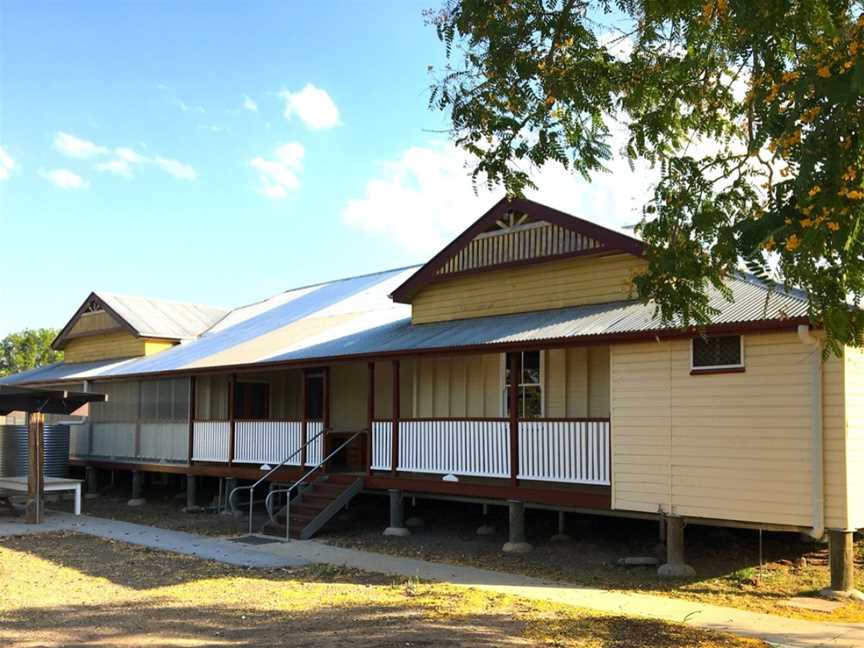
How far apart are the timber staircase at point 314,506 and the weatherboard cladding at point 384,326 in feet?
8.50

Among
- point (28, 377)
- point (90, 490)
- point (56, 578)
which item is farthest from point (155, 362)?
point (56, 578)

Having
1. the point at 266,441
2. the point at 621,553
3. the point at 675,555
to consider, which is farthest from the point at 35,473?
the point at 675,555

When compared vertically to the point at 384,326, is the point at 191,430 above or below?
below

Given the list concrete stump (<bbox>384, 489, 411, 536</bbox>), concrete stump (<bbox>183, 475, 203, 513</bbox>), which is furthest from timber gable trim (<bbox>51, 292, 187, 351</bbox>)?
concrete stump (<bbox>384, 489, 411, 536</bbox>)

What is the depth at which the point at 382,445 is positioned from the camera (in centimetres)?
1697

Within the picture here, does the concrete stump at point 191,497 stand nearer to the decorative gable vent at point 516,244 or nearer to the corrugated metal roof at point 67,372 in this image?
the corrugated metal roof at point 67,372

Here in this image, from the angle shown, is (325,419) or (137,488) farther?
(137,488)

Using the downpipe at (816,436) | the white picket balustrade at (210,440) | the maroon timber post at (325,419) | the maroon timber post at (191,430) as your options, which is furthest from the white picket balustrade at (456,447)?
the maroon timber post at (191,430)

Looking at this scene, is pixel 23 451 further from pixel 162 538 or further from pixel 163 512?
pixel 162 538

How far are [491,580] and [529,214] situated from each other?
7226 mm

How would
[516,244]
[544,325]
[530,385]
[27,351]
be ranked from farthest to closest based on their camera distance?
1. [27,351]
2. [516,244]
3. [530,385]
4. [544,325]

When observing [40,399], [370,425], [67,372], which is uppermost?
[67,372]

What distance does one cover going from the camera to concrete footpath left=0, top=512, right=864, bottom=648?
928cm

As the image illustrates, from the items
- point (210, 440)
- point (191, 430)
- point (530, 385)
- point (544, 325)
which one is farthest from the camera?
point (191, 430)
